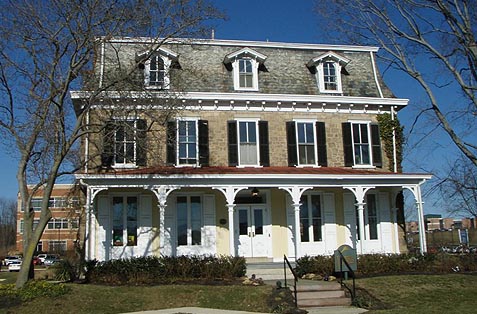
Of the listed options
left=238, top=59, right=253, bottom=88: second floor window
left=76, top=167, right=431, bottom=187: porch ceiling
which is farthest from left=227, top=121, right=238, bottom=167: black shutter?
left=238, top=59, right=253, bottom=88: second floor window

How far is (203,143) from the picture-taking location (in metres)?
21.3

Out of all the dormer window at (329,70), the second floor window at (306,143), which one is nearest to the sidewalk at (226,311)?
the second floor window at (306,143)

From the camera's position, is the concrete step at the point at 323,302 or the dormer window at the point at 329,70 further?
the dormer window at the point at 329,70

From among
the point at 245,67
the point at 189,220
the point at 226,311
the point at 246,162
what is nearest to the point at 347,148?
the point at 246,162

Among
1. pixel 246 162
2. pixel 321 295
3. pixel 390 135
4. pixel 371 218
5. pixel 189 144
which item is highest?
pixel 390 135

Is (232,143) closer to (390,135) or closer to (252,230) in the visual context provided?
(252,230)

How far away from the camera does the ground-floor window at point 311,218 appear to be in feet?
71.3

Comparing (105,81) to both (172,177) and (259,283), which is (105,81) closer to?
(172,177)

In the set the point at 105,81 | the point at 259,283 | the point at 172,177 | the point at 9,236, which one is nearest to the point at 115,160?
the point at 172,177

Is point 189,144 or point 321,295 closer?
point 321,295

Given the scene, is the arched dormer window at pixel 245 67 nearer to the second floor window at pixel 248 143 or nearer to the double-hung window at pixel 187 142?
the second floor window at pixel 248 143

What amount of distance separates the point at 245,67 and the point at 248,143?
3.63m

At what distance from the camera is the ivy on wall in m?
23.2

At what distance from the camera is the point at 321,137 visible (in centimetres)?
2245
